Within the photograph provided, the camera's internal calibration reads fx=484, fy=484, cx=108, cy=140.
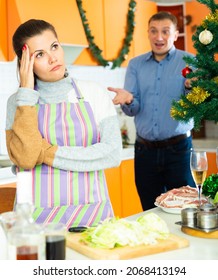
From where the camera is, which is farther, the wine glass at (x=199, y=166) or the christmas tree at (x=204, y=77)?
the christmas tree at (x=204, y=77)

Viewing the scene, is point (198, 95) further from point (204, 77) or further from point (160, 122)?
point (160, 122)

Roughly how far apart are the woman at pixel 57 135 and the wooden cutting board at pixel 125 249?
39 centimetres

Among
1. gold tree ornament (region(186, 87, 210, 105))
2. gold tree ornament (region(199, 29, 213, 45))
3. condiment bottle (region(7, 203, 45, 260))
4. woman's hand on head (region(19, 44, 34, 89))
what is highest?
gold tree ornament (region(199, 29, 213, 45))

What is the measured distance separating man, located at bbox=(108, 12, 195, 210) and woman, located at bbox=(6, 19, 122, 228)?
1.20 metres

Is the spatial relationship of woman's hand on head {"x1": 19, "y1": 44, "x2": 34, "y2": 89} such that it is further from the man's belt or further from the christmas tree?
the man's belt

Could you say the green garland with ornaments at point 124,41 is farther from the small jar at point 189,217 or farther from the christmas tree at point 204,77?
the small jar at point 189,217

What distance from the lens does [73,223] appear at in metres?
1.84

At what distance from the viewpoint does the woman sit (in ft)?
6.10

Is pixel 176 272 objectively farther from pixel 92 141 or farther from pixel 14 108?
pixel 14 108

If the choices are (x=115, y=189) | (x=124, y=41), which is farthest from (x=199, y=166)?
(x=124, y=41)

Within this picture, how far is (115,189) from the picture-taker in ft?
14.2

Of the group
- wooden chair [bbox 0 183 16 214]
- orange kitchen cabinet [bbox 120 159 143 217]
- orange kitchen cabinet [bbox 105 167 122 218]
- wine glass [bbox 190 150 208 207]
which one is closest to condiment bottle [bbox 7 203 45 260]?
wine glass [bbox 190 150 208 207]

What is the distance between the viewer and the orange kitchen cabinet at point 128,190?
14.3 feet

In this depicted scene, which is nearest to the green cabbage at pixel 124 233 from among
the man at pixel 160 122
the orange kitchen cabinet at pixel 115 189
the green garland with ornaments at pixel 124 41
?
the man at pixel 160 122
